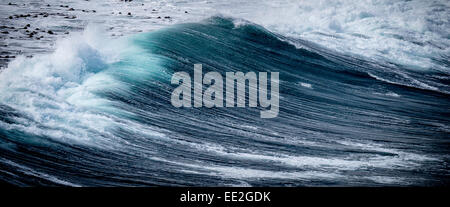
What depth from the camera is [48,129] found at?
4375 millimetres

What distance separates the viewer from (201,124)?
5203mm

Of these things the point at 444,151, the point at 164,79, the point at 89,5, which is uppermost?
the point at 89,5

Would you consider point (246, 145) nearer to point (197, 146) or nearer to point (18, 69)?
point (197, 146)

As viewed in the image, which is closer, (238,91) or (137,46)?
(238,91)

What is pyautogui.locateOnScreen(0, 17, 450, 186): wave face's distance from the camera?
396 cm

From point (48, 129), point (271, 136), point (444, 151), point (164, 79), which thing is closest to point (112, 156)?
point (48, 129)

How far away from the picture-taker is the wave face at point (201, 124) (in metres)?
3.96

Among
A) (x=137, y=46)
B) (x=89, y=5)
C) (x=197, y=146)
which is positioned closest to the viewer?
(x=197, y=146)

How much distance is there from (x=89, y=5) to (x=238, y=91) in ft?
20.9

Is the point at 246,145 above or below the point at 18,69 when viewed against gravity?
below
